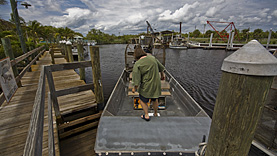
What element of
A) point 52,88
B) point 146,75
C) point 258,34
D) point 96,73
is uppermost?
point 258,34

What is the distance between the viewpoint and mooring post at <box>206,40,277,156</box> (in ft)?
2.67

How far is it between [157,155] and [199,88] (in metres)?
9.39

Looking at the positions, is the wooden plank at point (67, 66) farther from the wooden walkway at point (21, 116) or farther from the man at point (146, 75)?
the man at point (146, 75)

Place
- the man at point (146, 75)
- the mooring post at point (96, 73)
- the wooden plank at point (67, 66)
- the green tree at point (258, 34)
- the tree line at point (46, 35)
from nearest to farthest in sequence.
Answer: the man at point (146, 75), the wooden plank at point (67, 66), the mooring post at point (96, 73), the tree line at point (46, 35), the green tree at point (258, 34)

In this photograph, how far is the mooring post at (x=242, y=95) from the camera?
2.67 ft

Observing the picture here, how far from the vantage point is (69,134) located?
3582 mm

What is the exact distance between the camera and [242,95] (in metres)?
0.87

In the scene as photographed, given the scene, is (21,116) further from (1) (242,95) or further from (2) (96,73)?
(1) (242,95)

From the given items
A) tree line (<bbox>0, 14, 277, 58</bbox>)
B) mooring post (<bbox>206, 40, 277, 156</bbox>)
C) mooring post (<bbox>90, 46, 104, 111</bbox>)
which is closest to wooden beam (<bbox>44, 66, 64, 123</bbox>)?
mooring post (<bbox>90, 46, 104, 111</bbox>)

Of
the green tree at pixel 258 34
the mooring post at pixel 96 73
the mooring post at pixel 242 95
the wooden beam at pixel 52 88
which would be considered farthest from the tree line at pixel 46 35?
the mooring post at pixel 242 95

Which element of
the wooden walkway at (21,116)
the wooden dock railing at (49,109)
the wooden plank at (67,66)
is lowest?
the wooden walkway at (21,116)

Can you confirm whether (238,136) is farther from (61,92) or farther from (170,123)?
(61,92)

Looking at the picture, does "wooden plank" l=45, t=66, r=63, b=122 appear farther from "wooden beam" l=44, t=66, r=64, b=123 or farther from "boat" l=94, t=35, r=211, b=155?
"boat" l=94, t=35, r=211, b=155

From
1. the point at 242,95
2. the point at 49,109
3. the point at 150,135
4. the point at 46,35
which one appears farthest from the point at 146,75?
the point at 46,35
